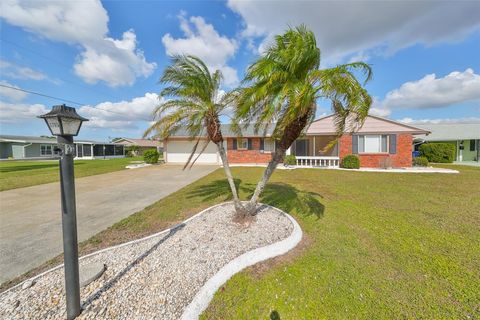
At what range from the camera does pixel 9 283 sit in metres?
3.11

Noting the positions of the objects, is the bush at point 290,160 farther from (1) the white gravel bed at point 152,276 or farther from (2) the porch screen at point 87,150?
(2) the porch screen at point 87,150

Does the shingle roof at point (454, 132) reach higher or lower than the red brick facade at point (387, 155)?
higher

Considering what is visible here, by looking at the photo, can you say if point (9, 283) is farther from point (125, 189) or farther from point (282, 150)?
point (125, 189)

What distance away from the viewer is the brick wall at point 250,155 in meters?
19.5

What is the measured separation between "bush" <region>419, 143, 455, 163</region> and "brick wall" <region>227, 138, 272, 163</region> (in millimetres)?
16243

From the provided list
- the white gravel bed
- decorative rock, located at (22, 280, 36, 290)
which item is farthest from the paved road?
the white gravel bed

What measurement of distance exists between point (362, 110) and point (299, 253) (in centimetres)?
299

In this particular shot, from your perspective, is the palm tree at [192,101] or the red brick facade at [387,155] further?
the red brick facade at [387,155]

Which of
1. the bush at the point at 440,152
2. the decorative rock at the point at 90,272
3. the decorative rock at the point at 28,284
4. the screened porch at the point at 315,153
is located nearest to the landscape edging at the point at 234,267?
the decorative rock at the point at 90,272

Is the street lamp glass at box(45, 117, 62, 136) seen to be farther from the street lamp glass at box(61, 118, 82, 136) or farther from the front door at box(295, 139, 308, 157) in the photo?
the front door at box(295, 139, 308, 157)

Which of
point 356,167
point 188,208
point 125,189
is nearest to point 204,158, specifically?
point 125,189

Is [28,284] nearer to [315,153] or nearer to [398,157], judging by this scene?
[315,153]

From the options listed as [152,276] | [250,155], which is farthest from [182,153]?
[152,276]

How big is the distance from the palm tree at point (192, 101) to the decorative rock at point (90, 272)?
2.83m
